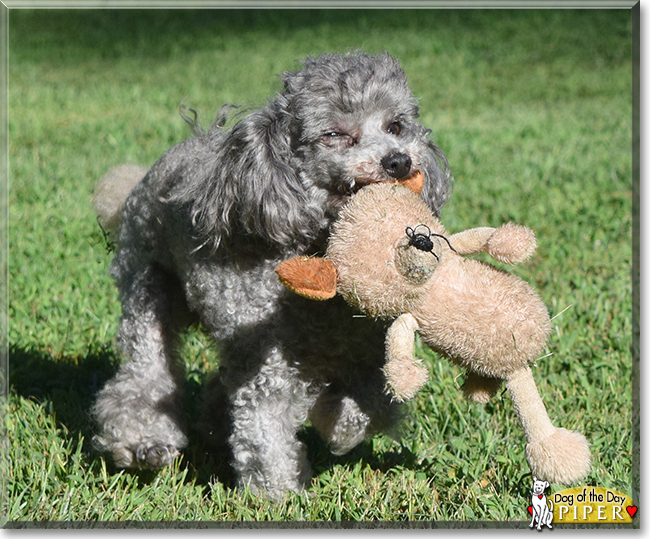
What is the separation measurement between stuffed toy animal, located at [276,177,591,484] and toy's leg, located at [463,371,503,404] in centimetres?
8

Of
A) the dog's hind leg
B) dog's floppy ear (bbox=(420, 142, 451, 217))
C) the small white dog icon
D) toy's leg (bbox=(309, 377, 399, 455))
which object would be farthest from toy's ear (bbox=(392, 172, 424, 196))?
the dog's hind leg

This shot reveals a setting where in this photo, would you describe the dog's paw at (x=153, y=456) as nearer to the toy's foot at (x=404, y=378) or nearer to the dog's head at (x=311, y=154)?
the dog's head at (x=311, y=154)

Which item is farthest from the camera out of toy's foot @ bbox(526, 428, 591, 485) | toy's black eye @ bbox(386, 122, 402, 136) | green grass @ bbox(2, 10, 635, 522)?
green grass @ bbox(2, 10, 635, 522)

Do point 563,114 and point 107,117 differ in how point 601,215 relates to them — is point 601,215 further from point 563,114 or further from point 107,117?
point 107,117

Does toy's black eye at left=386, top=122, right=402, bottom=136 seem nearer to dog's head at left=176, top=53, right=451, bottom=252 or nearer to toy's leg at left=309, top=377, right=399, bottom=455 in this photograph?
dog's head at left=176, top=53, right=451, bottom=252

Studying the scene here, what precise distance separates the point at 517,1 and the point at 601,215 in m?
2.76

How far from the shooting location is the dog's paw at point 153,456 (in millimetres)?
3633

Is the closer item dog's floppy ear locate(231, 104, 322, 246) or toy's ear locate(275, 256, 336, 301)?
toy's ear locate(275, 256, 336, 301)

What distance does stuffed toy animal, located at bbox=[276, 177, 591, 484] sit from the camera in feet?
8.88

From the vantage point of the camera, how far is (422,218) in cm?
283

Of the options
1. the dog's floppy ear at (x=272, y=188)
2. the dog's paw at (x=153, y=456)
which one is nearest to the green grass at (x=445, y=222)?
the dog's paw at (x=153, y=456)

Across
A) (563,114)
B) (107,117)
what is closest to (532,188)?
(563,114)

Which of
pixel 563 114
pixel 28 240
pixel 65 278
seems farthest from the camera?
pixel 563 114

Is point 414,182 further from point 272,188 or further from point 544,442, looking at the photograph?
point 544,442
